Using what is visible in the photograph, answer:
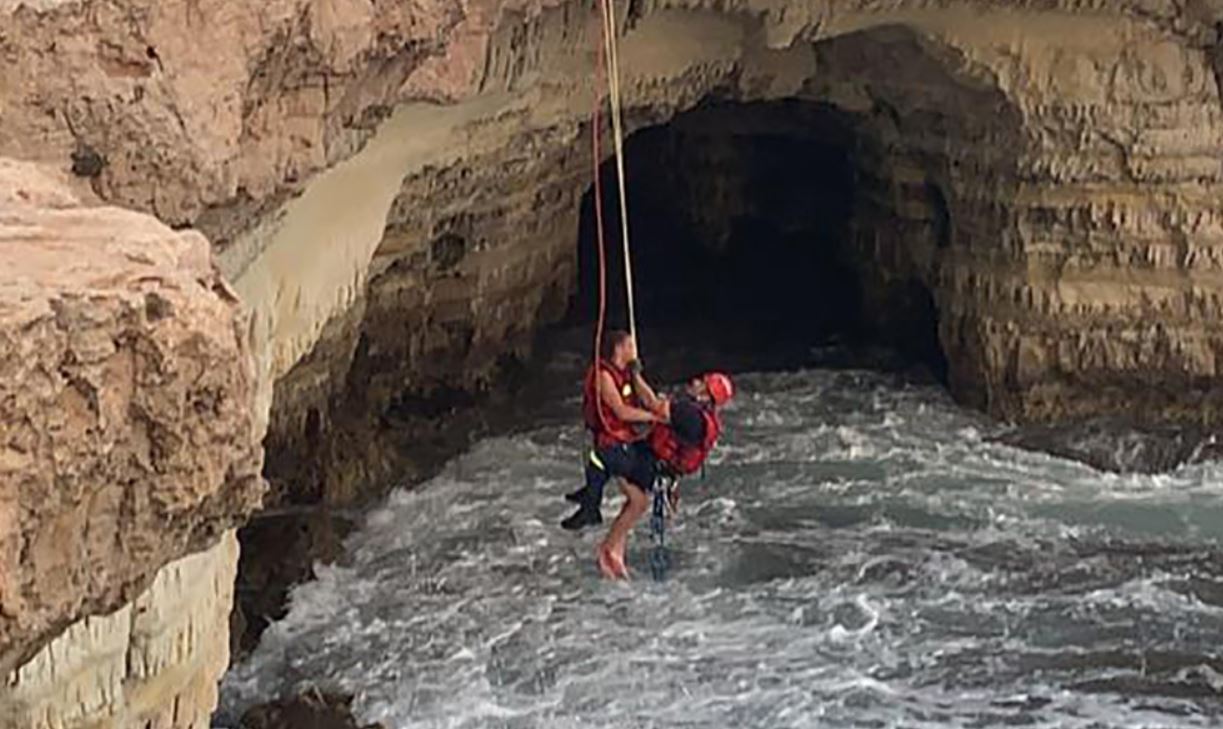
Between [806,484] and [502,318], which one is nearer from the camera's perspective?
[806,484]

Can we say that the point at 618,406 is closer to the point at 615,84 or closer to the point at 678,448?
the point at 678,448

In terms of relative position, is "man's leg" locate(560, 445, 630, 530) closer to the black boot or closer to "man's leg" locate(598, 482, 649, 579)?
the black boot

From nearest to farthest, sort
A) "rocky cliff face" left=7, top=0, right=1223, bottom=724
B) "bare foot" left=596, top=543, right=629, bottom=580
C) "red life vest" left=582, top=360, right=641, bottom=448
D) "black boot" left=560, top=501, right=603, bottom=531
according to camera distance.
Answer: "rocky cliff face" left=7, top=0, right=1223, bottom=724 → "red life vest" left=582, top=360, right=641, bottom=448 → "black boot" left=560, top=501, right=603, bottom=531 → "bare foot" left=596, top=543, right=629, bottom=580

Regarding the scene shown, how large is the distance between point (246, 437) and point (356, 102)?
4.55 m

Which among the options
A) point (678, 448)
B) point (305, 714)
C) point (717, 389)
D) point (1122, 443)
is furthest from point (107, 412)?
point (1122, 443)

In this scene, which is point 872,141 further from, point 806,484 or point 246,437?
point 246,437

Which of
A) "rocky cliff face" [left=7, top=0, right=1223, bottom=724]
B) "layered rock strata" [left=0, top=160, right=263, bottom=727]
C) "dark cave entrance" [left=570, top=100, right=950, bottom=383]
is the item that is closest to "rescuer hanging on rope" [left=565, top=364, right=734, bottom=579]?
"rocky cliff face" [left=7, top=0, right=1223, bottom=724]

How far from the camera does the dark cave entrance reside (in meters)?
19.8

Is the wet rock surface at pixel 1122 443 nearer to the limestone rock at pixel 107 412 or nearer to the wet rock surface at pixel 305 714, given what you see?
the wet rock surface at pixel 305 714

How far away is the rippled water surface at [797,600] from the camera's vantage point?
1216 centimetres

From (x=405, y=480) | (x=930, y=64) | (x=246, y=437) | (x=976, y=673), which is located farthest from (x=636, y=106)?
(x=246, y=437)

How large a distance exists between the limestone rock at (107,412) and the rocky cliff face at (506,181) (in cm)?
2

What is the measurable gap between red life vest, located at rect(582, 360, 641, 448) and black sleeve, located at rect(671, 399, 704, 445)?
1.00 feet

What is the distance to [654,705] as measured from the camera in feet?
39.4
